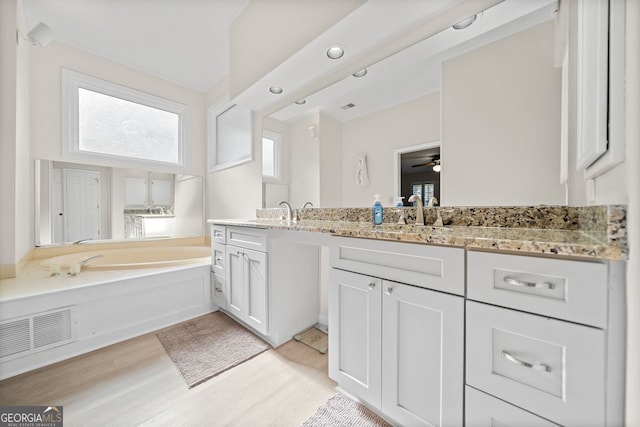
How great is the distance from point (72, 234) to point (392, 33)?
11.8 ft

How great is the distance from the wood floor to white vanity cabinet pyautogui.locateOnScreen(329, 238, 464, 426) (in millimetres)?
302

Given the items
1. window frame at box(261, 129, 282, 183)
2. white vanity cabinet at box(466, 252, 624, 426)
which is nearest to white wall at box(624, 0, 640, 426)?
white vanity cabinet at box(466, 252, 624, 426)

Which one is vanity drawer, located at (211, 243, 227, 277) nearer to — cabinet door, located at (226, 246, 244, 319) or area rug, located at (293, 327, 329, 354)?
cabinet door, located at (226, 246, 244, 319)

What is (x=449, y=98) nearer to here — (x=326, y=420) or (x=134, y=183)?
(x=326, y=420)

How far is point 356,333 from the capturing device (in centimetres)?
108

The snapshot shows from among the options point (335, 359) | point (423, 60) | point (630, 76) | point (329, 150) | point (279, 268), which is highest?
point (423, 60)

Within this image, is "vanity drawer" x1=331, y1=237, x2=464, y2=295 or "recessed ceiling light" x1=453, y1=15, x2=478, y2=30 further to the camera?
"recessed ceiling light" x1=453, y1=15, x2=478, y2=30

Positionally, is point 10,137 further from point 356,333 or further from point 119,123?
point 356,333

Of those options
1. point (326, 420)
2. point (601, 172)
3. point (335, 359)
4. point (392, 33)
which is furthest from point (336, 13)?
point (326, 420)

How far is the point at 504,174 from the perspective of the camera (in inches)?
42.2

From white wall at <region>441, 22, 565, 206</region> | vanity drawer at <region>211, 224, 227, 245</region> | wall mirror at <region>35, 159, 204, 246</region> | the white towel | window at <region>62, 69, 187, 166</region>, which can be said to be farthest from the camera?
window at <region>62, 69, 187, 166</region>

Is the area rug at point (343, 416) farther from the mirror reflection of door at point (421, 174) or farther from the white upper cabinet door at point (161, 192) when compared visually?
the white upper cabinet door at point (161, 192)

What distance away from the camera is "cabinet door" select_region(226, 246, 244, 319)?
5.99ft

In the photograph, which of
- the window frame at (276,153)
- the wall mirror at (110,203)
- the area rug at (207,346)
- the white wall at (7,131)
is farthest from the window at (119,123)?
the area rug at (207,346)
